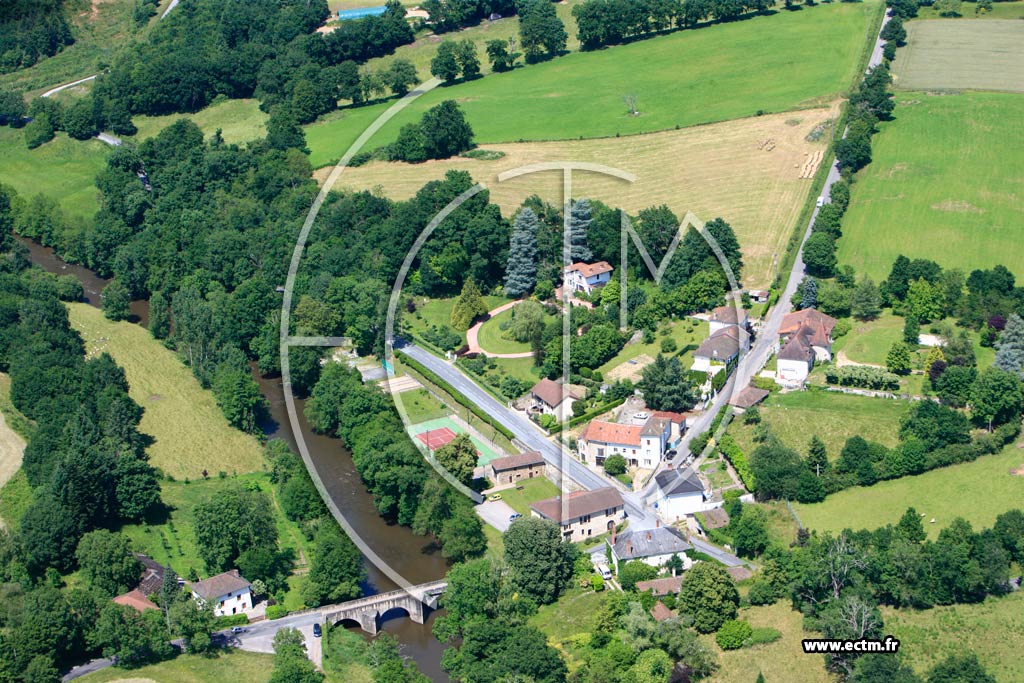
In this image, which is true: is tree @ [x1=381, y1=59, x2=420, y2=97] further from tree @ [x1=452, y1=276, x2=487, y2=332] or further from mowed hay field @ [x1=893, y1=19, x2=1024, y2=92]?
mowed hay field @ [x1=893, y1=19, x2=1024, y2=92]

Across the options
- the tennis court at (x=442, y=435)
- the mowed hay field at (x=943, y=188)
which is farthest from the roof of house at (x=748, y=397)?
the mowed hay field at (x=943, y=188)

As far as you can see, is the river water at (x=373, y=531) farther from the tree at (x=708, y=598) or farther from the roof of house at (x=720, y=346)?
the roof of house at (x=720, y=346)

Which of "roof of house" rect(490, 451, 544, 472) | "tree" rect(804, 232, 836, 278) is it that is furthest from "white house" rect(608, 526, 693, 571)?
"tree" rect(804, 232, 836, 278)

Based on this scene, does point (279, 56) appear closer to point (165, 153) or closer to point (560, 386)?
point (165, 153)

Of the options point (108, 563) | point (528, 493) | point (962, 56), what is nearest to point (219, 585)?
point (108, 563)

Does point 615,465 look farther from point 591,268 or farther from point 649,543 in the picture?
point 591,268

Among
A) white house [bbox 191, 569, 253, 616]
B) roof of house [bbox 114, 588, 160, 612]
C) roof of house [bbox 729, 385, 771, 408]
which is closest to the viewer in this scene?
roof of house [bbox 114, 588, 160, 612]
